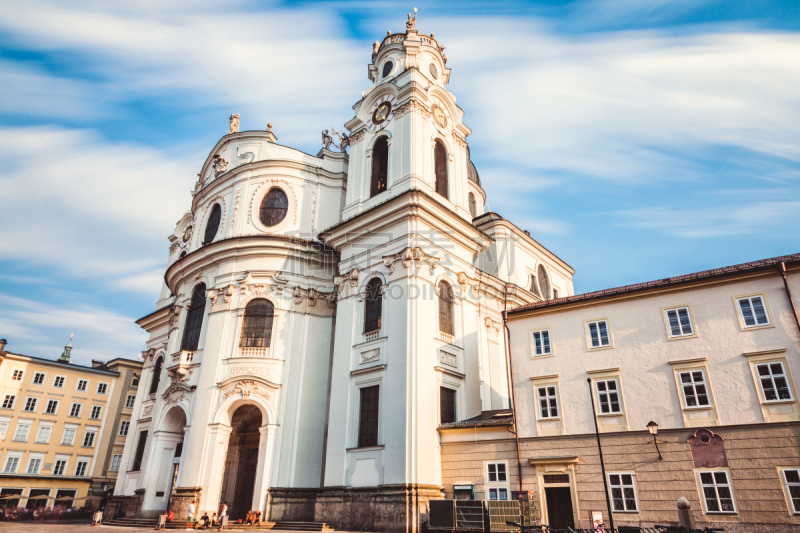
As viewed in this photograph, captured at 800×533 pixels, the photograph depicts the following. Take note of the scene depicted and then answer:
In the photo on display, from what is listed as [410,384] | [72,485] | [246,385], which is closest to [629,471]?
[410,384]

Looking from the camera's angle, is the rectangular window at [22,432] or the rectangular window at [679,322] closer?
the rectangular window at [679,322]

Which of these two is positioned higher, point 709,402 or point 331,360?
point 331,360

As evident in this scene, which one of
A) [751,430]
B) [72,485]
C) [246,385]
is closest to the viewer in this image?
[751,430]

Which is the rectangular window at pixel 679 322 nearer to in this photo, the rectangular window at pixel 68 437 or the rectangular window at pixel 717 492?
the rectangular window at pixel 717 492

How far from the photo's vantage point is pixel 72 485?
44688mm

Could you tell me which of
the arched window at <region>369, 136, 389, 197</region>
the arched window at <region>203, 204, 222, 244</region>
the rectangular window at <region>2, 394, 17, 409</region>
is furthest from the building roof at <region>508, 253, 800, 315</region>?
the rectangular window at <region>2, 394, 17, 409</region>

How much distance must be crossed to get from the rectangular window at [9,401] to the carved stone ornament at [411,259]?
38676 mm

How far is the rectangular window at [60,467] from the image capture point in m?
44.3

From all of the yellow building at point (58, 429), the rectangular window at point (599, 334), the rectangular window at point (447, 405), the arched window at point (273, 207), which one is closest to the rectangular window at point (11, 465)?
the yellow building at point (58, 429)

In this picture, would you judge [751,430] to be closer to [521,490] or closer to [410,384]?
[521,490]

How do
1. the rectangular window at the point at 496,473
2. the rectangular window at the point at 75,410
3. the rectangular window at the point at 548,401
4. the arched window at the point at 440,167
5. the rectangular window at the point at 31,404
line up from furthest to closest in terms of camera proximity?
the rectangular window at the point at 75,410
the rectangular window at the point at 31,404
the arched window at the point at 440,167
the rectangular window at the point at 496,473
the rectangular window at the point at 548,401

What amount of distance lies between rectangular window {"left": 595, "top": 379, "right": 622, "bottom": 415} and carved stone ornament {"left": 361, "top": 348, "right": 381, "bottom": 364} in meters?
9.42

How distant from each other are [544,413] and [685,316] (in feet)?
19.9

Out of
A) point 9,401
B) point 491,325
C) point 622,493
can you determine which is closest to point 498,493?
point 622,493
